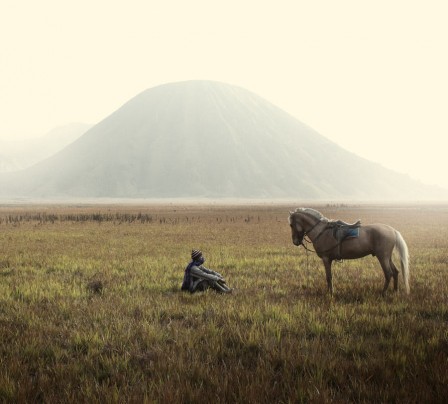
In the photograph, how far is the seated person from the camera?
10.5 m

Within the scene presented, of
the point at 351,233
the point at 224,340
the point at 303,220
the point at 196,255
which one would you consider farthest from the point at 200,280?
the point at 351,233

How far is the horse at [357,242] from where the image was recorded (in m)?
10.1

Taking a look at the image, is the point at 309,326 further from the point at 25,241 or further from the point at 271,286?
the point at 25,241

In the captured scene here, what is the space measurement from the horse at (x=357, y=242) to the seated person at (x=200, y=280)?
9.02 feet

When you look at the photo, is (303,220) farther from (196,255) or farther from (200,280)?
(200,280)

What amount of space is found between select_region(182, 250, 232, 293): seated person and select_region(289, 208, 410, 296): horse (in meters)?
2.75

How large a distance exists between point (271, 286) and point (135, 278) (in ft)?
14.3

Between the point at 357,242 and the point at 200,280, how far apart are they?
4275mm

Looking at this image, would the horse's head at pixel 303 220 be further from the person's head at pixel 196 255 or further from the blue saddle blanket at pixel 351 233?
the person's head at pixel 196 255

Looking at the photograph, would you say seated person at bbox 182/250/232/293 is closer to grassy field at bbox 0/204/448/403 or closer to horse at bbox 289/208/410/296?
grassy field at bbox 0/204/448/403

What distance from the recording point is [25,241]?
24266 mm

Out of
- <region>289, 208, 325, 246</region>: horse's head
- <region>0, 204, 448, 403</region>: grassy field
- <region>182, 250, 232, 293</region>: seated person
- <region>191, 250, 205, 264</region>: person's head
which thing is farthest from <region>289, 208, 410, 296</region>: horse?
<region>191, 250, 205, 264</region>: person's head

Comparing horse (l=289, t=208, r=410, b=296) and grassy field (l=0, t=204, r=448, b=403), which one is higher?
horse (l=289, t=208, r=410, b=296)

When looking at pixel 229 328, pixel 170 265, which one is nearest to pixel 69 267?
pixel 170 265
